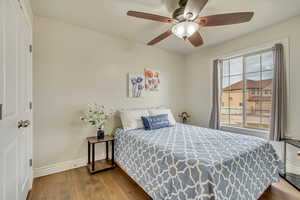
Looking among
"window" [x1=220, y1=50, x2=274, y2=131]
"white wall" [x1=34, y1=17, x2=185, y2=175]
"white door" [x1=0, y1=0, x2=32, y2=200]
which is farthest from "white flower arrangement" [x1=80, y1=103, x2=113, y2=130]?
"window" [x1=220, y1=50, x2=274, y2=131]

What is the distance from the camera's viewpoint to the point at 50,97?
7.47 ft

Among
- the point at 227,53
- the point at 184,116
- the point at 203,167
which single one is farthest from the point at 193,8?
the point at 184,116

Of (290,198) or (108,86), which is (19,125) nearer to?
(108,86)

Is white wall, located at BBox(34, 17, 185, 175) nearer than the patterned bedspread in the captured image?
No

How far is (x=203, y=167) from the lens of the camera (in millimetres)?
1203

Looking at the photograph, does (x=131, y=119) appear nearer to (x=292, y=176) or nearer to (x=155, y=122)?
(x=155, y=122)

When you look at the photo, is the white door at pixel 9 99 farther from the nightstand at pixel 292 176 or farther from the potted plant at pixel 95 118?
the nightstand at pixel 292 176

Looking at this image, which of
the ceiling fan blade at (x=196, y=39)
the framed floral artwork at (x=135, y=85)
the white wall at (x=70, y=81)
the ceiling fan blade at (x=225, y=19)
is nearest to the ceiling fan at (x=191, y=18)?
the ceiling fan blade at (x=225, y=19)

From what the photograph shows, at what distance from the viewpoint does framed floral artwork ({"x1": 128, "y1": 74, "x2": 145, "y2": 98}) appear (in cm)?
309

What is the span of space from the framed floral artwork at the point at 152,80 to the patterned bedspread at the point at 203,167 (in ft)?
5.13

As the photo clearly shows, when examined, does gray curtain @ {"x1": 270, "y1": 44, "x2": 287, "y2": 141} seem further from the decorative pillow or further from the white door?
the white door

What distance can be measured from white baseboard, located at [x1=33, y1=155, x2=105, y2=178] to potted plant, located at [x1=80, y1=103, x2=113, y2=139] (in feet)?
1.89

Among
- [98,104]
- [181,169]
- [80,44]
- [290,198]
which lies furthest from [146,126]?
[290,198]

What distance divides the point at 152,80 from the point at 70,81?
5.76 ft
